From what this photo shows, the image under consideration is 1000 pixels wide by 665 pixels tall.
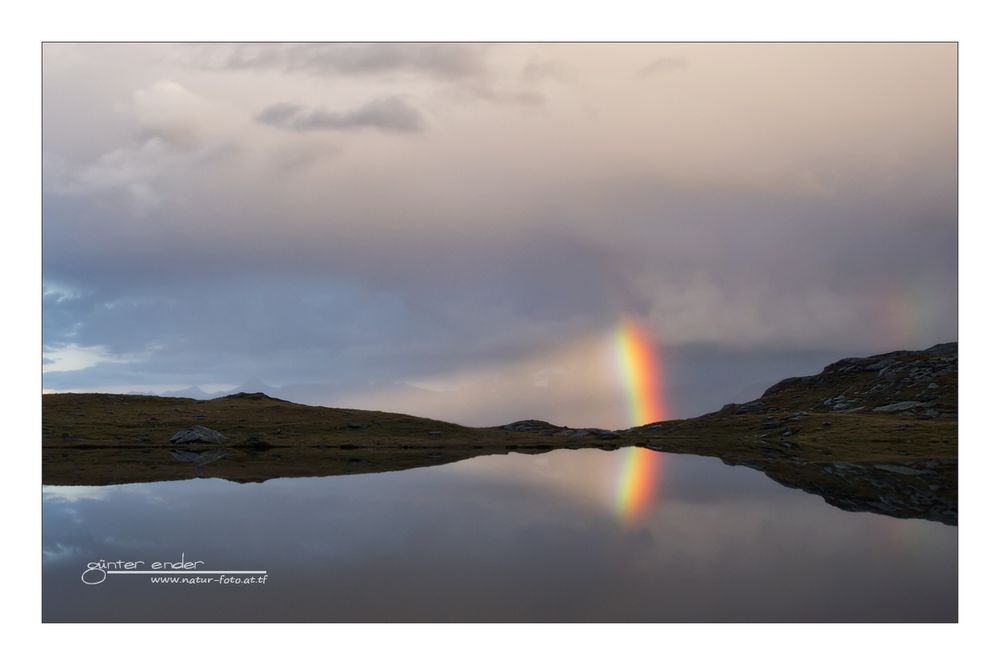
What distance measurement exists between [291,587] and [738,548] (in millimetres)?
23926

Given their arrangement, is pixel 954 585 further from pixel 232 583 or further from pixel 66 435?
pixel 66 435

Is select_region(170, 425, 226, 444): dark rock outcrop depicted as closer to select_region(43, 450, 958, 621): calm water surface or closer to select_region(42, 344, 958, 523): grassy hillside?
select_region(42, 344, 958, 523): grassy hillside

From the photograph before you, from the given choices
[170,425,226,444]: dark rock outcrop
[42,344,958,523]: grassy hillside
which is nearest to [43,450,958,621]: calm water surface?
[42,344,958,523]: grassy hillside

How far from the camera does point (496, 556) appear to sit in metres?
38.0

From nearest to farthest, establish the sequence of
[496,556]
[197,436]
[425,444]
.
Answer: [496,556], [197,436], [425,444]

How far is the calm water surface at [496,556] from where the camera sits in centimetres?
2944

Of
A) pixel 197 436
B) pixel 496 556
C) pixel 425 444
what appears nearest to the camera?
pixel 496 556

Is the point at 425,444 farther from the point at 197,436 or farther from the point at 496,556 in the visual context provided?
the point at 496,556

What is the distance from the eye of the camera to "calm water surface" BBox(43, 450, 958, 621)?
96.6 ft

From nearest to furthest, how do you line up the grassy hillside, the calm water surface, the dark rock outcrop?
the calm water surface
the grassy hillside
the dark rock outcrop

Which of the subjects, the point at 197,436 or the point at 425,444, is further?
the point at 425,444

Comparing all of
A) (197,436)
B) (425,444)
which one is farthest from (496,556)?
(197,436)

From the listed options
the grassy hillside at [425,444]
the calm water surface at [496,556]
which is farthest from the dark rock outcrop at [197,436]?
the calm water surface at [496,556]

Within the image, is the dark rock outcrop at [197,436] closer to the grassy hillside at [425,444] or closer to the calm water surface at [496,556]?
the grassy hillside at [425,444]
